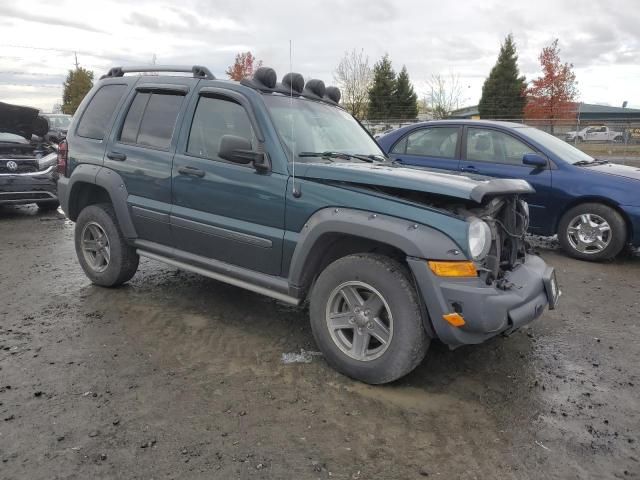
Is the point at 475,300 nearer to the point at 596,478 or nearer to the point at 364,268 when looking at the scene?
the point at 364,268

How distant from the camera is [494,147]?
23.5ft

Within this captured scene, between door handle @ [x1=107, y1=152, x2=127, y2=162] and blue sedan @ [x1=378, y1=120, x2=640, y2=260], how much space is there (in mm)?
4190

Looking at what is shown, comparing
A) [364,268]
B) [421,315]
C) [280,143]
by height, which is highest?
[280,143]

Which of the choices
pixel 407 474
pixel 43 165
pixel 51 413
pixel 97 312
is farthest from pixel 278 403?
pixel 43 165

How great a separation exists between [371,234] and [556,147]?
4870 millimetres

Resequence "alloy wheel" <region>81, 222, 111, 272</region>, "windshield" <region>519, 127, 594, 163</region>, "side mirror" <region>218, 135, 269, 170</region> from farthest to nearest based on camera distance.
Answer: "windshield" <region>519, 127, 594, 163</region> < "alloy wheel" <region>81, 222, 111, 272</region> < "side mirror" <region>218, 135, 269, 170</region>

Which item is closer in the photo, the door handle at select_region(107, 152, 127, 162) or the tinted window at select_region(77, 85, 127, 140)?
the door handle at select_region(107, 152, 127, 162)

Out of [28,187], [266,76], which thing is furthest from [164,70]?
[28,187]

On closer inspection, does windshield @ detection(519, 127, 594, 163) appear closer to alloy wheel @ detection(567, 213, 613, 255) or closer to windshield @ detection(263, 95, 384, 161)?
alloy wheel @ detection(567, 213, 613, 255)

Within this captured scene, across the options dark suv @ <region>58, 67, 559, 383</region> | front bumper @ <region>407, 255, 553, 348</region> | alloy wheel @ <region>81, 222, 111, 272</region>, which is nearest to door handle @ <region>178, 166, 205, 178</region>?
dark suv @ <region>58, 67, 559, 383</region>

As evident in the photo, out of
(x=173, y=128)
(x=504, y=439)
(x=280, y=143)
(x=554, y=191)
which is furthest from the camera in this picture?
(x=554, y=191)

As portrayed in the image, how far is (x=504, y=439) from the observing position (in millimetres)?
2871

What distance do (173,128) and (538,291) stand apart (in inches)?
122

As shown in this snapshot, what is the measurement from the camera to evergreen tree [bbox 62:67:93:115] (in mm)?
56438
